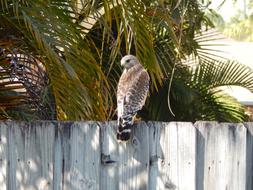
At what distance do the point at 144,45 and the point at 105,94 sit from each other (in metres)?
0.73

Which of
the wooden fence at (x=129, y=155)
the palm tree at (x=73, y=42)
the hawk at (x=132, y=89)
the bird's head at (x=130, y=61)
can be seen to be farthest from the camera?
the bird's head at (x=130, y=61)

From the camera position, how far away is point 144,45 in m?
5.29

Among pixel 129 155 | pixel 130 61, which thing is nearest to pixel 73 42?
pixel 130 61

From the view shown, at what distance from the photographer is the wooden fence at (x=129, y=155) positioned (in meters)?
2.96

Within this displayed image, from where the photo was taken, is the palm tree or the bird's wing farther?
the palm tree

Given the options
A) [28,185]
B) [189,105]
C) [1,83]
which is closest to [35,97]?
[1,83]

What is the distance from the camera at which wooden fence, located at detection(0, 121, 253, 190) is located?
296 cm

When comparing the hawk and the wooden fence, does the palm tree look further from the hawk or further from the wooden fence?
the wooden fence

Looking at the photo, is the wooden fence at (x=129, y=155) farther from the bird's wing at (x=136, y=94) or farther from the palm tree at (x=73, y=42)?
the palm tree at (x=73, y=42)

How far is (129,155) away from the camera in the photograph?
2.97 m

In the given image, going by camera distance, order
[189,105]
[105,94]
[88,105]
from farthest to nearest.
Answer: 1. [189,105]
2. [105,94]
3. [88,105]

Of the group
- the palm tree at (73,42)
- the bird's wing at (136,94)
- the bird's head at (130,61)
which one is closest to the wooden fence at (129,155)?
the bird's wing at (136,94)

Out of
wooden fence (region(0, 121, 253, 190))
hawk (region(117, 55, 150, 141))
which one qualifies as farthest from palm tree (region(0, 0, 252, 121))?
wooden fence (region(0, 121, 253, 190))

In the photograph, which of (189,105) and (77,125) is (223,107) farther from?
(77,125)
